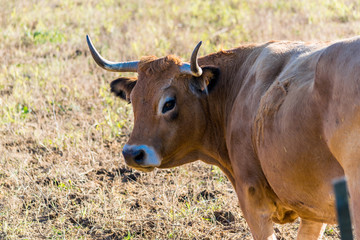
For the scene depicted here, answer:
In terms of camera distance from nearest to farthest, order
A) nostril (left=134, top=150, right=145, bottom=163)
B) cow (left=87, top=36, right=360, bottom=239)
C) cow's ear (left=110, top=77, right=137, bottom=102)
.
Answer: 1. cow (left=87, top=36, right=360, bottom=239)
2. nostril (left=134, top=150, right=145, bottom=163)
3. cow's ear (left=110, top=77, right=137, bottom=102)

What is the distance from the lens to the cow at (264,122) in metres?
3.57

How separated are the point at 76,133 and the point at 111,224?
7.36ft

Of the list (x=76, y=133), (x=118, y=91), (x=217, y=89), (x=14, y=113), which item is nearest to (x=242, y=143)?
(x=217, y=89)

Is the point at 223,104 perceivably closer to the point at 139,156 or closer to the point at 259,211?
the point at 139,156

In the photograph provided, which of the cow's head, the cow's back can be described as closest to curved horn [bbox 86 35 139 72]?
the cow's head

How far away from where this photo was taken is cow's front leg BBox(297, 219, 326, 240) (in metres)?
5.26

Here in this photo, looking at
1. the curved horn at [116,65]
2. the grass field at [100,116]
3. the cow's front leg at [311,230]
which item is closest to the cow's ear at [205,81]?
the curved horn at [116,65]

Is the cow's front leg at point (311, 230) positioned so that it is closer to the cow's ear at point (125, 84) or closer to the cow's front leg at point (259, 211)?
the cow's front leg at point (259, 211)

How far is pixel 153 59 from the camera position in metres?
5.41

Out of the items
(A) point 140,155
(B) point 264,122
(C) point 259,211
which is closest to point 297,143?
(B) point 264,122

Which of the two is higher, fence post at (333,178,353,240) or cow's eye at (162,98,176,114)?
cow's eye at (162,98,176,114)

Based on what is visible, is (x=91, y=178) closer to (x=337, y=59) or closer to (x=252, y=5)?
(x=337, y=59)

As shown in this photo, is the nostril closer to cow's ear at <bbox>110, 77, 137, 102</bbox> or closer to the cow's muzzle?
the cow's muzzle

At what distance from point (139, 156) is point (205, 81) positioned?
972mm
